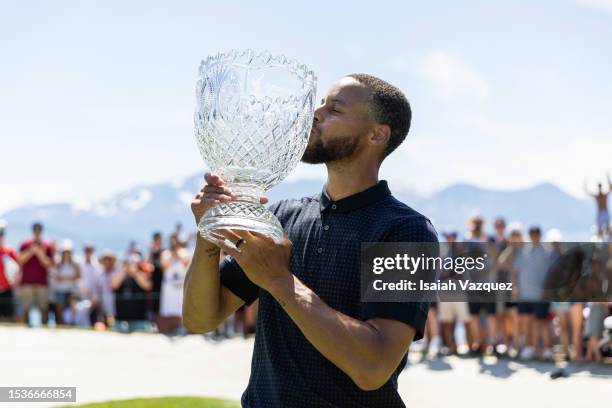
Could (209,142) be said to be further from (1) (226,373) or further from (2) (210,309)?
(1) (226,373)

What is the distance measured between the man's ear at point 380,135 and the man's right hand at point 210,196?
1.81 ft

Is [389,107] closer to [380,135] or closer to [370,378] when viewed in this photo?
[380,135]

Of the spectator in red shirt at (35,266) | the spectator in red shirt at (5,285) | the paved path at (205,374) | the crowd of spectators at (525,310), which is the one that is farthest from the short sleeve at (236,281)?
the spectator in red shirt at (5,285)

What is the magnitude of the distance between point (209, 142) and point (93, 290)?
13.6 meters

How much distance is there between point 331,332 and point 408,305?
12.0 inches

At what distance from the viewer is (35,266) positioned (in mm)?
15156

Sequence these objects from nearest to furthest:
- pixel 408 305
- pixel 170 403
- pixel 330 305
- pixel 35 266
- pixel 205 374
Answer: pixel 408 305 → pixel 330 305 → pixel 170 403 → pixel 205 374 → pixel 35 266

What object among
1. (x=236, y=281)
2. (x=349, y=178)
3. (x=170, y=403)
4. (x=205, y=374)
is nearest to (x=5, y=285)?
(x=205, y=374)

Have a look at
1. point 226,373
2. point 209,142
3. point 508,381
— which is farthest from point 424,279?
point 226,373

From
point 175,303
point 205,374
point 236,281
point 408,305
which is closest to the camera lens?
point 408,305

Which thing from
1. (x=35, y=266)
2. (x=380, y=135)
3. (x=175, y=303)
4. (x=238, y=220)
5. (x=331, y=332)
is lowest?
(x=175, y=303)

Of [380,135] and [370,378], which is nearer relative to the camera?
[370,378]

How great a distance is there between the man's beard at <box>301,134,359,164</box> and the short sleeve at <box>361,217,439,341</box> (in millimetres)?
318

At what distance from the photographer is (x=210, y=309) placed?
306 centimetres
